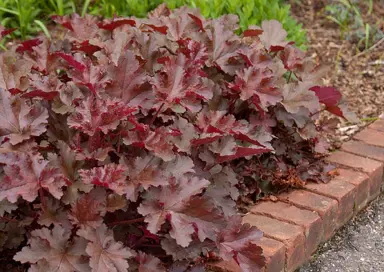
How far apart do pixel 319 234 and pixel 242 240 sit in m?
0.66

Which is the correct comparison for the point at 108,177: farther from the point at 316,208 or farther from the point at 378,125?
the point at 378,125

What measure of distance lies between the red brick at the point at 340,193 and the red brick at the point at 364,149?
30 centimetres

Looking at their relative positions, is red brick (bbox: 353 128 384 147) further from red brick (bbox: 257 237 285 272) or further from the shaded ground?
red brick (bbox: 257 237 285 272)

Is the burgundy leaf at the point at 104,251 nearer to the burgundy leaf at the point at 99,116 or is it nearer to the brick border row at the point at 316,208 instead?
the burgundy leaf at the point at 99,116

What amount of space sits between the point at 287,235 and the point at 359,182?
58 centimetres

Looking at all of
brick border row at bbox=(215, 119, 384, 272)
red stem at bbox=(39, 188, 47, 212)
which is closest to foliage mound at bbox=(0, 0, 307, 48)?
brick border row at bbox=(215, 119, 384, 272)

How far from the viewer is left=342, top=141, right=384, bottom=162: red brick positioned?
3.26 meters

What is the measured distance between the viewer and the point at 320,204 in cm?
284

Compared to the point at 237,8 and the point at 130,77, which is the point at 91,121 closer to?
the point at 130,77

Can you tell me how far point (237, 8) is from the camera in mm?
3666

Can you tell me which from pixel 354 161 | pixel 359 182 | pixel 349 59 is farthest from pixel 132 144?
pixel 349 59

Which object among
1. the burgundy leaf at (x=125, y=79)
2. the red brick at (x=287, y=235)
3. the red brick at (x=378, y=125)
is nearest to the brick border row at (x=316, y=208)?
the red brick at (x=287, y=235)

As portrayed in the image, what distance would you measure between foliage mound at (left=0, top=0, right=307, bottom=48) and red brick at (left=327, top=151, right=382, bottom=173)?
749 mm

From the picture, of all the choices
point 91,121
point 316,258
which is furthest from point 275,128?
point 91,121
